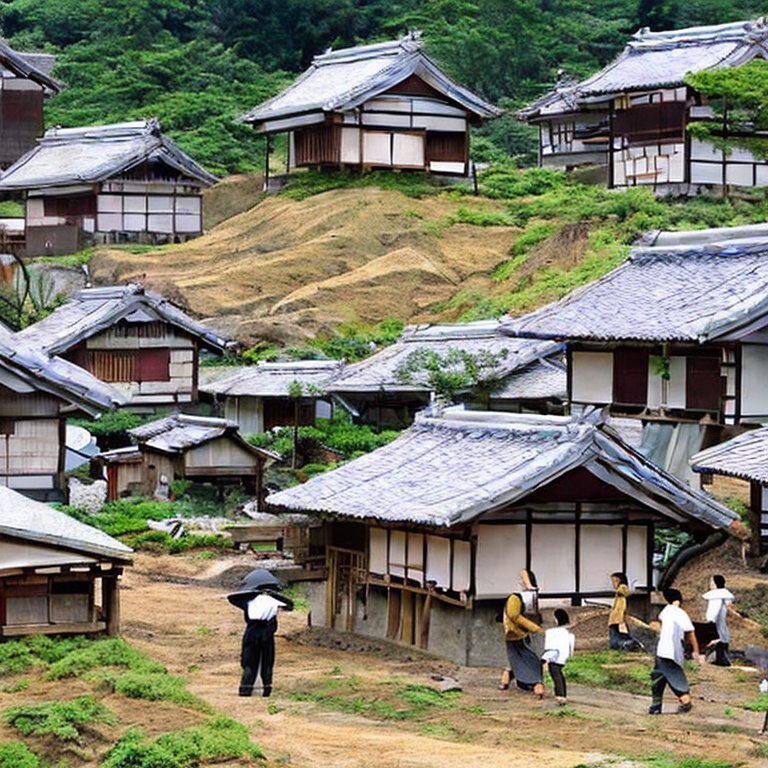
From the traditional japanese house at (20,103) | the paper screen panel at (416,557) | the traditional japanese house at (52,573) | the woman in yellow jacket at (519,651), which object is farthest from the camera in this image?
the traditional japanese house at (20,103)

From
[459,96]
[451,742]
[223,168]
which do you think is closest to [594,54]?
[223,168]

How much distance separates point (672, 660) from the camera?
791 inches

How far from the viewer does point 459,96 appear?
54844mm

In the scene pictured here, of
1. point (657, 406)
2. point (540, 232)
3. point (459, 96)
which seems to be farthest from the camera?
point (459, 96)

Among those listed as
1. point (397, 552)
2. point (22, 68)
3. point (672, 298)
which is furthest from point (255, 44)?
point (397, 552)

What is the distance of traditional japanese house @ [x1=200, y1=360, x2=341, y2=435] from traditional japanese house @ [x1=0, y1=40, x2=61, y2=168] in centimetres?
2052

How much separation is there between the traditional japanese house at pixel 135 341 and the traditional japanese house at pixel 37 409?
968 centimetres

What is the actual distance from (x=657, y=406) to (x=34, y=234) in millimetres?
30360

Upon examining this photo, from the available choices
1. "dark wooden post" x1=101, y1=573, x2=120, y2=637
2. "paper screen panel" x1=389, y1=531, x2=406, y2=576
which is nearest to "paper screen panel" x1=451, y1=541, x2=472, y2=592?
"paper screen panel" x1=389, y1=531, x2=406, y2=576

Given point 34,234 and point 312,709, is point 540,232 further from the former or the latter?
point 312,709

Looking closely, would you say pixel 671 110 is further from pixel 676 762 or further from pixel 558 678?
pixel 676 762

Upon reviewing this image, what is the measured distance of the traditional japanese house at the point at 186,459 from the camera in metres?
40.4

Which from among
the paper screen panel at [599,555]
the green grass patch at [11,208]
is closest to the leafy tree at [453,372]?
the paper screen panel at [599,555]

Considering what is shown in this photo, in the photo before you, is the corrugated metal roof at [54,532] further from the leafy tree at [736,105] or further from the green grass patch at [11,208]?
the green grass patch at [11,208]
